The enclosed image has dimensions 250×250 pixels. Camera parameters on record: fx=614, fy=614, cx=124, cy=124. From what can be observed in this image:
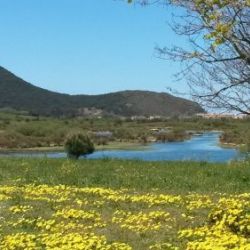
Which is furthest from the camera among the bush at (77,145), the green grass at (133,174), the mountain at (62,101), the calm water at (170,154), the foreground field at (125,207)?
the mountain at (62,101)

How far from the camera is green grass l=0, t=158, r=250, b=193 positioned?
55.1 feet

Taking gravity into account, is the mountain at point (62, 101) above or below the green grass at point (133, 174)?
above

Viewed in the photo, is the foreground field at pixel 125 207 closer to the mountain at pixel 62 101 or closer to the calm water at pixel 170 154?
the calm water at pixel 170 154

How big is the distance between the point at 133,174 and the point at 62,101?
127 m

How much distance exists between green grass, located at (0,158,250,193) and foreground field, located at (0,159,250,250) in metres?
0.03

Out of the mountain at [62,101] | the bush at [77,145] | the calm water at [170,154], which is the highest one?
the mountain at [62,101]

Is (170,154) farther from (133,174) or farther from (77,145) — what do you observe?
(133,174)

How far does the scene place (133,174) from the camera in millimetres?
19391

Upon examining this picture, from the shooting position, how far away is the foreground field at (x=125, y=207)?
8.73 meters

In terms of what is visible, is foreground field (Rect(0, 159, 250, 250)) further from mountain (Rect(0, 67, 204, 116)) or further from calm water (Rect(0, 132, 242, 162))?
mountain (Rect(0, 67, 204, 116))

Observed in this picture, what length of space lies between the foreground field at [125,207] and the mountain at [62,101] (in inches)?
4206

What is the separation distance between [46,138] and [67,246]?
77152 millimetres

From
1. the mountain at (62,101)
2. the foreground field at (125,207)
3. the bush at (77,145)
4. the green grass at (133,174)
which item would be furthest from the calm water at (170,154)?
the mountain at (62,101)

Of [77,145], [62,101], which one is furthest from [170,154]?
[62,101]
